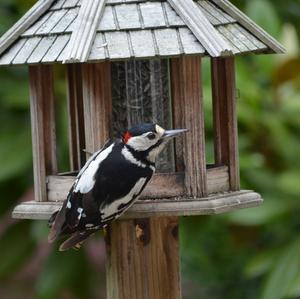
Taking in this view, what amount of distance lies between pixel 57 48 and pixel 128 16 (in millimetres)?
255

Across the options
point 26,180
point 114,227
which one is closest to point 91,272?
point 26,180

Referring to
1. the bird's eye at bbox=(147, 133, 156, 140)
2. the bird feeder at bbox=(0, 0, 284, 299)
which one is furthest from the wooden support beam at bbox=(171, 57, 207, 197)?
the bird's eye at bbox=(147, 133, 156, 140)

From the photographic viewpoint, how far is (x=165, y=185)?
3.83 metres

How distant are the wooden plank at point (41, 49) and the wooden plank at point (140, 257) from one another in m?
0.65

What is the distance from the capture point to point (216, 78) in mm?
4098

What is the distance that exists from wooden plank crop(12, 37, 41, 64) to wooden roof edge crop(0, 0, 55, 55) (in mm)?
64

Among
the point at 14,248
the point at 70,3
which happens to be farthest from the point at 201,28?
the point at 14,248

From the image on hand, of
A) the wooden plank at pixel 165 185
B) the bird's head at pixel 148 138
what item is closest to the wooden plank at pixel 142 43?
the bird's head at pixel 148 138

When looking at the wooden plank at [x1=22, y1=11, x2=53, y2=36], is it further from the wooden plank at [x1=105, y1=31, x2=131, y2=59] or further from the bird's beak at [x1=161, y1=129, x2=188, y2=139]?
the bird's beak at [x1=161, y1=129, x2=188, y2=139]

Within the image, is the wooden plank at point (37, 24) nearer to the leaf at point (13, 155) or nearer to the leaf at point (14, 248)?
the leaf at point (13, 155)

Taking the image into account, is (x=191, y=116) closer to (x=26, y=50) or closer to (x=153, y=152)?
(x=153, y=152)

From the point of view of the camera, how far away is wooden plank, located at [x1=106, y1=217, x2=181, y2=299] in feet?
12.9

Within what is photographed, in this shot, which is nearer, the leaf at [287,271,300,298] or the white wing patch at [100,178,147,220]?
the white wing patch at [100,178,147,220]

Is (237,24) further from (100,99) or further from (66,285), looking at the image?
(66,285)
